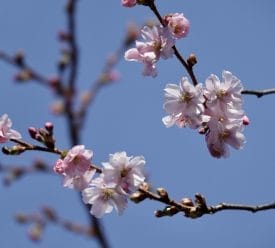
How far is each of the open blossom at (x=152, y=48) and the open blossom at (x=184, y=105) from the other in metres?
0.13

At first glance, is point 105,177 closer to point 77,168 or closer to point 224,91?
point 77,168

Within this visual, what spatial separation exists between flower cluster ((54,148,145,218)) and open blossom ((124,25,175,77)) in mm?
466

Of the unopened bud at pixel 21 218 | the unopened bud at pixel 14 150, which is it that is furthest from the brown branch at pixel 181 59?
the unopened bud at pixel 21 218

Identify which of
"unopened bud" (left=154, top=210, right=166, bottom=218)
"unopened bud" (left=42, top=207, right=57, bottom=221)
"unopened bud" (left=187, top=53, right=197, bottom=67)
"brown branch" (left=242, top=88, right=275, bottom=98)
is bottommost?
"unopened bud" (left=154, top=210, right=166, bottom=218)

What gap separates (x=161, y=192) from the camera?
1992 millimetres

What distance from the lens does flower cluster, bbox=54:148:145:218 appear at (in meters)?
2.06

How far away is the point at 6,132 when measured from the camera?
2242 millimetres

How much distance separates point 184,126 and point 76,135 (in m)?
2.86

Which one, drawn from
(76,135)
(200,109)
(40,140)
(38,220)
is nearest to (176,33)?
(200,109)

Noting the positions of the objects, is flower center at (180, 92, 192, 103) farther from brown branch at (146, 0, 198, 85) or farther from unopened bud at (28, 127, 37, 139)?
unopened bud at (28, 127, 37, 139)

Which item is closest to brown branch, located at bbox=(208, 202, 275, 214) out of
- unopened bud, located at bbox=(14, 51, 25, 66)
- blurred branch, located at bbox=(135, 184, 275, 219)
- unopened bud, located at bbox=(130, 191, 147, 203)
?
blurred branch, located at bbox=(135, 184, 275, 219)

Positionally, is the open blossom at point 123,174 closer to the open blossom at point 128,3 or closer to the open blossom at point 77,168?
the open blossom at point 77,168

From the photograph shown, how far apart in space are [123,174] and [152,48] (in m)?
0.65

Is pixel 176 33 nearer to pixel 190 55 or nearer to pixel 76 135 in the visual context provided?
pixel 190 55
